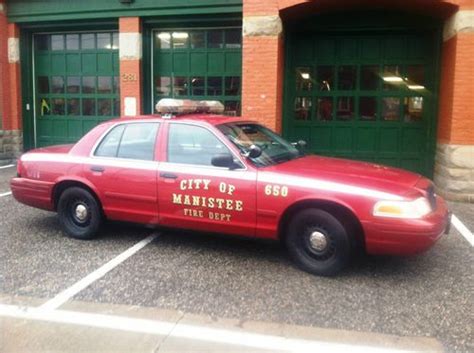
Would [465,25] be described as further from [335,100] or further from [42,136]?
[42,136]

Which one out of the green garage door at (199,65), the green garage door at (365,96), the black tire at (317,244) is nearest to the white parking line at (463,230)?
the black tire at (317,244)

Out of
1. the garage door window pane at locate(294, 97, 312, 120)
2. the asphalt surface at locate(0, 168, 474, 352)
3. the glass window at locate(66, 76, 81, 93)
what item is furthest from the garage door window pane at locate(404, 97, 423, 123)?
the glass window at locate(66, 76, 81, 93)

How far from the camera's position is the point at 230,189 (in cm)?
509

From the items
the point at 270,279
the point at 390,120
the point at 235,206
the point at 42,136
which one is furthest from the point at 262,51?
the point at 42,136

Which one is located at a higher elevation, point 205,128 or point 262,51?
point 262,51

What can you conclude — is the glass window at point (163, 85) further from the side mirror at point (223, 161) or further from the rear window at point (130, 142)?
the side mirror at point (223, 161)

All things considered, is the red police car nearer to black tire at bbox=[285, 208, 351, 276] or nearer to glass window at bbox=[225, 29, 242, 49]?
black tire at bbox=[285, 208, 351, 276]

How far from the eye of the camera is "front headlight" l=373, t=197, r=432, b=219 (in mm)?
4512

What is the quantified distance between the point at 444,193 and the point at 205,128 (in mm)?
5387

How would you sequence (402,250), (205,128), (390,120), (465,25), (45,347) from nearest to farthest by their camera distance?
(45,347) → (402,250) → (205,128) → (465,25) → (390,120)

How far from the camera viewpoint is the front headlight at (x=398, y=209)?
4.51 metres

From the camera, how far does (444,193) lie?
8.85m

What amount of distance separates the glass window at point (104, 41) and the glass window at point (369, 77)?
593 cm

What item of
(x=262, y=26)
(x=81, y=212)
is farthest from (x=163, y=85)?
(x=81, y=212)
